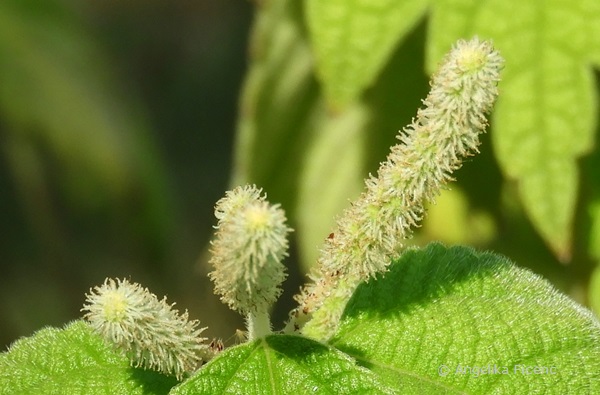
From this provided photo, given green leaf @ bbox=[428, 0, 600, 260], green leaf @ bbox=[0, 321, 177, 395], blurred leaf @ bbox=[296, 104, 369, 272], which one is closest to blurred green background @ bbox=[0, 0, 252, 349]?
blurred leaf @ bbox=[296, 104, 369, 272]

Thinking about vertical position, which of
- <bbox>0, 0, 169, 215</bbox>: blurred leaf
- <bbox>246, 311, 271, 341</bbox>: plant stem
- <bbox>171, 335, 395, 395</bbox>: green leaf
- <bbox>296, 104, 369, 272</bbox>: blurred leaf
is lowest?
<bbox>171, 335, 395, 395</bbox>: green leaf

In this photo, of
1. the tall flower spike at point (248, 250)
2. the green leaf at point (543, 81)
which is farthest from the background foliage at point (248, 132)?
the tall flower spike at point (248, 250)

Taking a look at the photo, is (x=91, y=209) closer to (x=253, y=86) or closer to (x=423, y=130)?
(x=253, y=86)

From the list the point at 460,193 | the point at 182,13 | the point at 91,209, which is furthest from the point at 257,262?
the point at 182,13

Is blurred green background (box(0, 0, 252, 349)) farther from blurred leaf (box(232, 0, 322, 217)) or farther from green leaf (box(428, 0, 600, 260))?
green leaf (box(428, 0, 600, 260))

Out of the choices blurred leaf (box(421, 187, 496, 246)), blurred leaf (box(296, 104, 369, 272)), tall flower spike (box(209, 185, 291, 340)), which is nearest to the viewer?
tall flower spike (box(209, 185, 291, 340))

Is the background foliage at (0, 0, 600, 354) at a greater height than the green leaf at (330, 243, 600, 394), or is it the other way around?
the background foliage at (0, 0, 600, 354)

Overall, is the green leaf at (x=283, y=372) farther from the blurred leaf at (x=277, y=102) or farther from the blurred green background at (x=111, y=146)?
the blurred green background at (x=111, y=146)
